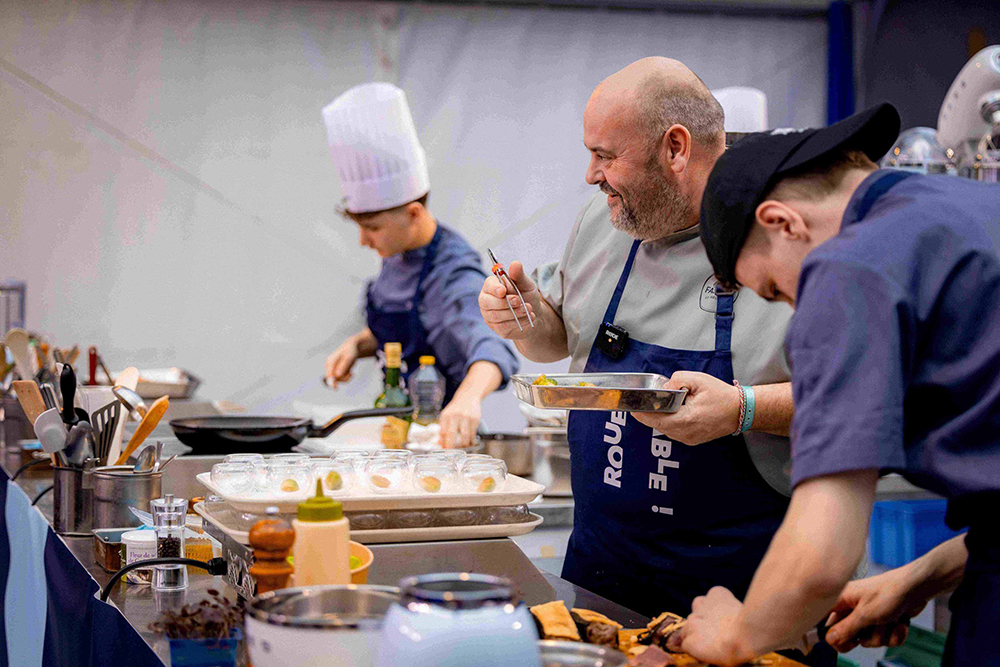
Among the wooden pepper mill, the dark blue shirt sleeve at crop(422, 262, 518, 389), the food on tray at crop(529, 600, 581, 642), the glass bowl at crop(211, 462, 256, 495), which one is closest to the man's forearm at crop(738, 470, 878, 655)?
the food on tray at crop(529, 600, 581, 642)

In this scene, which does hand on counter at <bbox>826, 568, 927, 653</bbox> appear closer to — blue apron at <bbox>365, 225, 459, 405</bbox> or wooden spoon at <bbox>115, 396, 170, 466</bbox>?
Result: wooden spoon at <bbox>115, 396, 170, 466</bbox>

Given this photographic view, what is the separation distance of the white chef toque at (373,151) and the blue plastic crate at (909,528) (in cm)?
200

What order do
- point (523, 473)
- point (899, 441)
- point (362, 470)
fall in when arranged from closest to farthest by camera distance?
point (899, 441) < point (362, 470) < point (523, 473)

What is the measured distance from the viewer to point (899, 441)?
34.1 inches

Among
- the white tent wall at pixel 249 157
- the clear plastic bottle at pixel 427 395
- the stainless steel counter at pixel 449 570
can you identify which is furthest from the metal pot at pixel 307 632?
the white tent wall at pixel 249 157

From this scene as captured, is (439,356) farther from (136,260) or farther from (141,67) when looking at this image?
(141,67)

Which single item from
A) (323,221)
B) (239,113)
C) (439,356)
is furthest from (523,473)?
(239,113)

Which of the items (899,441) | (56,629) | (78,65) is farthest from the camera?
(78,65)

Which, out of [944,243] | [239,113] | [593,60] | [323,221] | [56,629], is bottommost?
[56,629]

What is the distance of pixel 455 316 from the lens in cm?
330

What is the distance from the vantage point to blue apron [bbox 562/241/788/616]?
1.68 m

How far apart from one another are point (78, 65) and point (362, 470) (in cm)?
402

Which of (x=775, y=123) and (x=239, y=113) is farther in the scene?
(x=775, y=123)

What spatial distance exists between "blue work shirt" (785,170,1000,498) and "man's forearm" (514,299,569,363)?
106 cm
